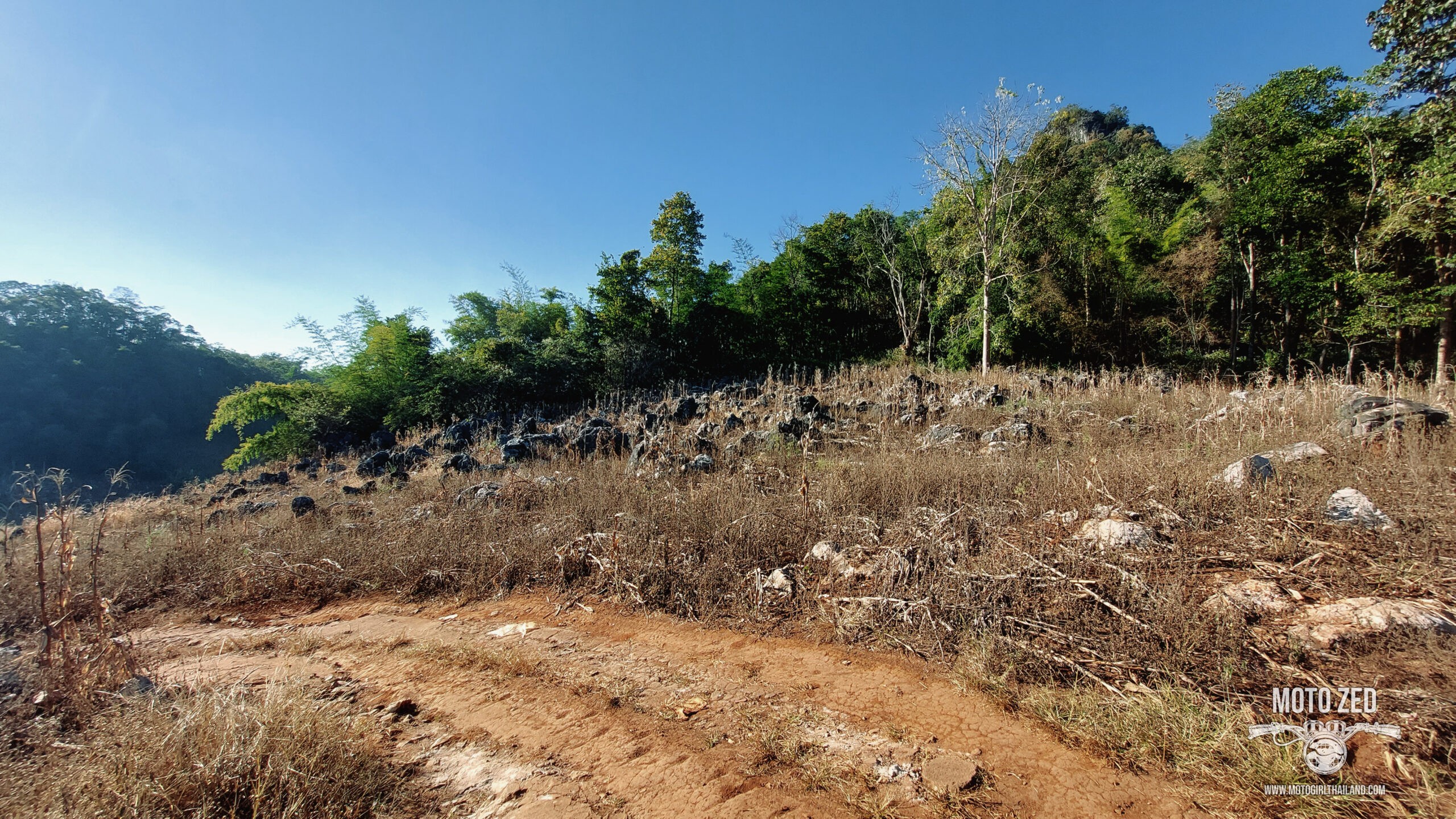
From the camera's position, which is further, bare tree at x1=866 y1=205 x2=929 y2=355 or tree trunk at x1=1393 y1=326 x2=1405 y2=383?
bare tree at x1=866 y1=205 x2=929 y2=355

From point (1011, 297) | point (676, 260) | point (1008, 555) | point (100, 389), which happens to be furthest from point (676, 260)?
point (100, 389)

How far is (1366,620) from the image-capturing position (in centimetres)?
216

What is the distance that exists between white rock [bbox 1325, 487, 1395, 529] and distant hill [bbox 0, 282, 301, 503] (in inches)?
1077

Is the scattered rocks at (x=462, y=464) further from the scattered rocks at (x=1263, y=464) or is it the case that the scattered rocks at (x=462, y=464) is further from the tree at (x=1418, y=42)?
the tree at (x=1418, y=42)

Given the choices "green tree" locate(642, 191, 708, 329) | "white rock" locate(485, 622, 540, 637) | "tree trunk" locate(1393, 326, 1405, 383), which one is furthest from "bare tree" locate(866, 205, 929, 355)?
"white rock" locate(485, 622, 540, 637)

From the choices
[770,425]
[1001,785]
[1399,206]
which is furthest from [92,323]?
[1399,206]

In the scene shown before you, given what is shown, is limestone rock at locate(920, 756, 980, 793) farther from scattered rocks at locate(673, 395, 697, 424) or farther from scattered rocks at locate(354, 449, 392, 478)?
scattered rocks at locate(354, 449, 392, 478)

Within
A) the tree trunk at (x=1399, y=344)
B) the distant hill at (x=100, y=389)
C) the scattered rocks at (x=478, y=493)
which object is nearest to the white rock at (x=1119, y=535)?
the scattered rocks at (x=478, y=493)

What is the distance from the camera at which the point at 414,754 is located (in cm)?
212

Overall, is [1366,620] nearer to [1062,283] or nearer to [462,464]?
[462,464]

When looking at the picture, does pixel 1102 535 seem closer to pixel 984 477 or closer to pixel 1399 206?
pixel 984 477

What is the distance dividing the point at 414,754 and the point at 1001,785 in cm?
237

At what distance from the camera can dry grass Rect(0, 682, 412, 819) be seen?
5.35 ft

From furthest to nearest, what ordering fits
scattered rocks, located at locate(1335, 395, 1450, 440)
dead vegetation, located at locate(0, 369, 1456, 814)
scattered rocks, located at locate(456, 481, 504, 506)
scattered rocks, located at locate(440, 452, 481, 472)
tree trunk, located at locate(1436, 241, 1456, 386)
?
tree trunk, located at locate(1436, 241, 1456, 386), scattered rocks, located at locate(440, 452, 481, 472), scattered rocks, located at locate(456, 481, 504, 506), scattered rocks, located at locate(1335, 395, 1450, 440), dead vegetation, located at locate(0, 369, 1456, 814)
